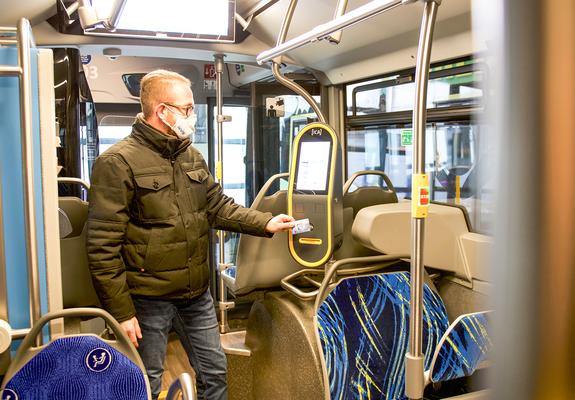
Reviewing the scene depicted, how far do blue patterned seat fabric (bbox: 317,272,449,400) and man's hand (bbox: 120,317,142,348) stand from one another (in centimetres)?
74

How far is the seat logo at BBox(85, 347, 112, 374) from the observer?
172 centimetres

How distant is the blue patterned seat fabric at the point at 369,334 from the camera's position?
90.6 inches

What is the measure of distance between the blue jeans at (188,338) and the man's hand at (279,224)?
0.41 meters

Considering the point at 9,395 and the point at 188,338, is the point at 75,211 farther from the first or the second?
the point at 9,395

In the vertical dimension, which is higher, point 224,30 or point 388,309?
point 224,30

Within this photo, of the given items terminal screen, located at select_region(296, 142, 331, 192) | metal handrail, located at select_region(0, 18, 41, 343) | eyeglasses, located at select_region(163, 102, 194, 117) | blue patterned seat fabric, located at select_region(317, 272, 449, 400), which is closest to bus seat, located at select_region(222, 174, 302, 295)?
terminal screen, located at select_region(296, 142, 331, 192)

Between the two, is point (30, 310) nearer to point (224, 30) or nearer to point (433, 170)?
point (224, 30)

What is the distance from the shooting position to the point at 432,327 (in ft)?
8.43

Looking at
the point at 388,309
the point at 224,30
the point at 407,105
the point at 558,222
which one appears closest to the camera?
the point at 558,222

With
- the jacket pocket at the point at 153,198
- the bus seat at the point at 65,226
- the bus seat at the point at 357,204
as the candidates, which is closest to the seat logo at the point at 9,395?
the jacket pocket at the point at 153,198

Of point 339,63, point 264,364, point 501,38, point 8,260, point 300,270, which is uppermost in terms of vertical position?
point 339,63

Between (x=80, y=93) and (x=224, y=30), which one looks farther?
(x=80, y=93)

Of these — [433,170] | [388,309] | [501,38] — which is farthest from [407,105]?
[501,38]

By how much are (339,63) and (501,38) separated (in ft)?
12.5
